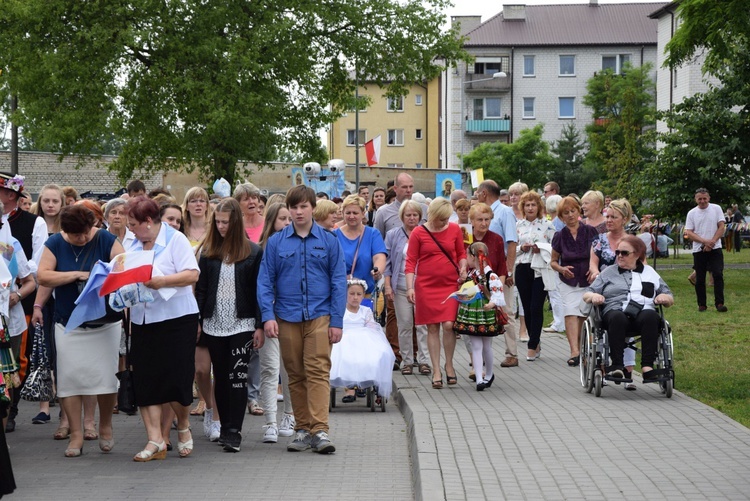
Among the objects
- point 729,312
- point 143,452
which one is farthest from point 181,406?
point 729,312

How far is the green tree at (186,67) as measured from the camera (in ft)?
110

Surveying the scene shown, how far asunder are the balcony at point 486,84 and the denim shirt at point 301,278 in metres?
85.0

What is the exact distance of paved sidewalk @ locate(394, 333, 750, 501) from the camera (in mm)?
7102

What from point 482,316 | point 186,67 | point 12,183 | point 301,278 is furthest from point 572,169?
point 301,278

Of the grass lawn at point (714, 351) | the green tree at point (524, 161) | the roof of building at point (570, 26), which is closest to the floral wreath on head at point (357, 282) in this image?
the grass lawn at point (714, 351)

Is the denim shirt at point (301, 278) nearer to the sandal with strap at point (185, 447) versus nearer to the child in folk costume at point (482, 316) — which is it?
the sandal with strap at point (185, 447)

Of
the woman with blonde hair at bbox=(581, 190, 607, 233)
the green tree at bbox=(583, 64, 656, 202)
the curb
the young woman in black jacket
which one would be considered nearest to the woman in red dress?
the curb

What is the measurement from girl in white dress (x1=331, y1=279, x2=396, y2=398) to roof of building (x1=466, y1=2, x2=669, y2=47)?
82098mm

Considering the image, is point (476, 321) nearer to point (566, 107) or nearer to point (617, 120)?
point (617, 120)

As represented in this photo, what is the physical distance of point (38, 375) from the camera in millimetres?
9531

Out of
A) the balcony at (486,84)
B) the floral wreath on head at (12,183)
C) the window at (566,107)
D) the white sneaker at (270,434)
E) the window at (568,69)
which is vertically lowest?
the white sneaker at (270,434)

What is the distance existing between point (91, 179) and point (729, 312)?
1831 inches

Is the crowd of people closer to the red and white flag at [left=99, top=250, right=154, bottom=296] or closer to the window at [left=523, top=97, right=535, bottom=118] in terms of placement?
the red and white flag at [left=99, top=250, right=154, bottom=296]

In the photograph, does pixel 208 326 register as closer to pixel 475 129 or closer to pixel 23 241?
pixel 23 241
